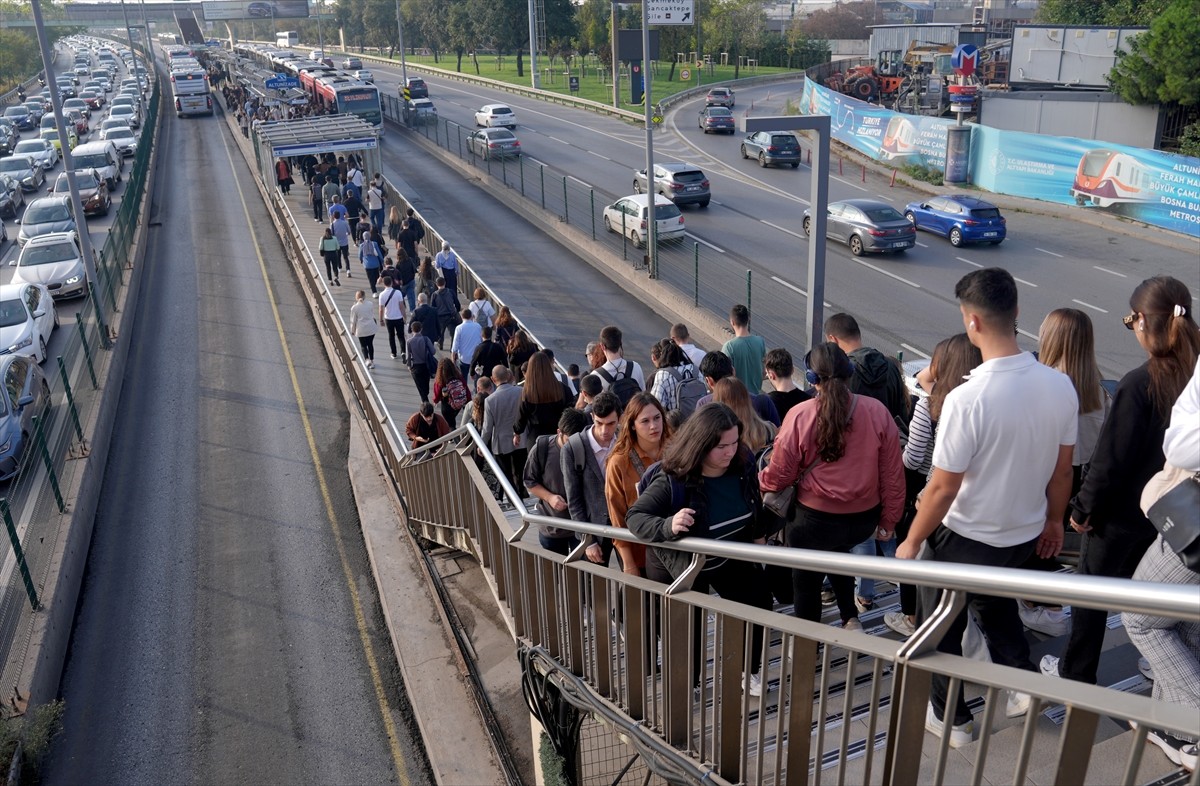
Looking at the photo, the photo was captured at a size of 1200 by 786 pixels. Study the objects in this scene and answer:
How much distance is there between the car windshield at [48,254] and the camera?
23.3 metres

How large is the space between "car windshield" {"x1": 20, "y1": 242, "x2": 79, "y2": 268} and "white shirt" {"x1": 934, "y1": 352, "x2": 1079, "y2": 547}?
24.9 m

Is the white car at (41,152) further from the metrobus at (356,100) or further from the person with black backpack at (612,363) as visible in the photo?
the person with black backpack at (612,363)

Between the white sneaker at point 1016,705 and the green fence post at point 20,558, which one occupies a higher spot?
the white sneaker at point 1016,705

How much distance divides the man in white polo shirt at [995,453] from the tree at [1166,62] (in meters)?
34.9

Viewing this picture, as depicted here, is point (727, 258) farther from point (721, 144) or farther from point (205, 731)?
point (721, 144)

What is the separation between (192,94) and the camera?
192 feet

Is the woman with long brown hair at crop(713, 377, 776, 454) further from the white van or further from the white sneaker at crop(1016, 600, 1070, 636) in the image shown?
the white van

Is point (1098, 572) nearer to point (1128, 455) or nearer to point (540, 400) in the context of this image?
point (1128, 455)

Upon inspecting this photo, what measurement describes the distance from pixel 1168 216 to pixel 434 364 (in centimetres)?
2222

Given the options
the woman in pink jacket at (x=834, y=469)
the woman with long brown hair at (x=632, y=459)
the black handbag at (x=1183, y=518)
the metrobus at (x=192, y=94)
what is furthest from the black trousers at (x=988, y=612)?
the metrobus at (x=192, y=94)

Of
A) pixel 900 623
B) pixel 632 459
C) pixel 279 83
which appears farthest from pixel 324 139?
pixel 279 83

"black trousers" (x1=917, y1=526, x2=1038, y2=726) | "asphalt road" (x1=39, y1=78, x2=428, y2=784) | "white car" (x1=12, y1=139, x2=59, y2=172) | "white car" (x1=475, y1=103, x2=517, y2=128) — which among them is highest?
"black trousers" (x1=917, y1=526, x2=1038, y2=726)

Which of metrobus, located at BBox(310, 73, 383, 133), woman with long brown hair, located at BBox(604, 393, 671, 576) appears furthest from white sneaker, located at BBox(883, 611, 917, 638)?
metrobus, located at BBox(310, 73, 383, 133)

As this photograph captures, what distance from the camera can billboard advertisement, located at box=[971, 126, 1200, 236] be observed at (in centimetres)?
2606
